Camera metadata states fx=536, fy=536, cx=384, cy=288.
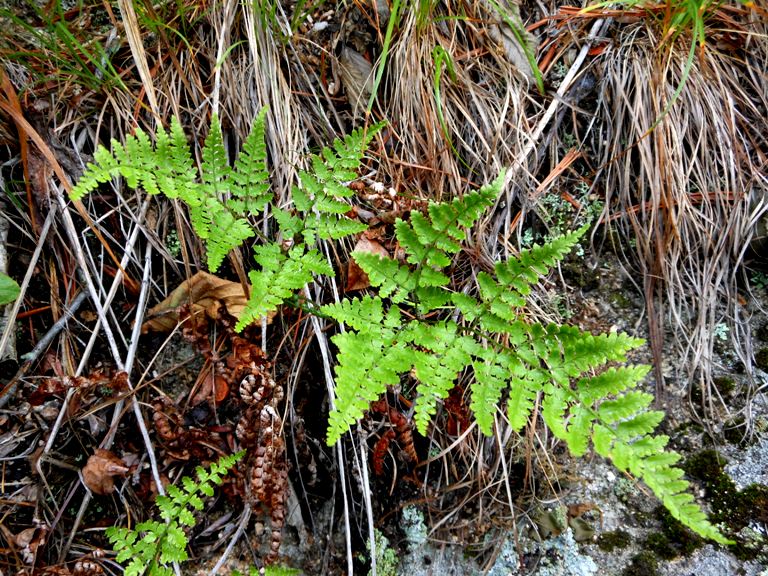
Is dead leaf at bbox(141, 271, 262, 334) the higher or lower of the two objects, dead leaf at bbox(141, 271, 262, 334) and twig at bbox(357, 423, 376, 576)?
the higher

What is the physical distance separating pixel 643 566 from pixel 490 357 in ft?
3.96

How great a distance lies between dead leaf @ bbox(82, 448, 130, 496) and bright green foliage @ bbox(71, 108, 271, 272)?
1036mm

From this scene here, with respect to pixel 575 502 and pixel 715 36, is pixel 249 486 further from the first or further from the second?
pixel 715 36

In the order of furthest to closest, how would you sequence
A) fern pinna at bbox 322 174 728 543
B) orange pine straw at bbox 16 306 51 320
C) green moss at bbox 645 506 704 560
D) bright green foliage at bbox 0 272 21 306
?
orange pine straw at bbox 16 306 51 320
green moss at bbox 645 506 704 560
bright green foliage at bbox 0 272 21 306
fern pinna at bbox 322 174 728 543

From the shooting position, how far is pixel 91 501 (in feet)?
7.86

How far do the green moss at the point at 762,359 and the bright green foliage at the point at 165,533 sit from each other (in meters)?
2.52

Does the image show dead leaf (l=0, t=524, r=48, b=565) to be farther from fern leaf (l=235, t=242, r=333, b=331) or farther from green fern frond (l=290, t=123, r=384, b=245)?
green fern frond (l=290, t=123, r=384, b=245)

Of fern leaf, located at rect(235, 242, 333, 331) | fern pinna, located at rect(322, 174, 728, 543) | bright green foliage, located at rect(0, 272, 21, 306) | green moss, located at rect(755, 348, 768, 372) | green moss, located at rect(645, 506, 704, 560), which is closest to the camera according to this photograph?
fern pinna, located at rect(322, 174, 728, 543)

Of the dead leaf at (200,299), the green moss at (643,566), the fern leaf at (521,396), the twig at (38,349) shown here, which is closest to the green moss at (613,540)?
the green moss at (643,566)

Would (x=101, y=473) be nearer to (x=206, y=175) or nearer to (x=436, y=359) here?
(x=206, y=175)

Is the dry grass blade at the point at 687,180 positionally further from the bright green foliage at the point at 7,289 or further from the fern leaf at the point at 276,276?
the bright green foliage at the point at 7,289

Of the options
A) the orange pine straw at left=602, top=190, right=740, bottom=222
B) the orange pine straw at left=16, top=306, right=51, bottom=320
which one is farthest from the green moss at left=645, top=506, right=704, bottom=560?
the orange pine straw at left=16, top=306, right=51, bottom=320

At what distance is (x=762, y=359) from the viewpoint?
2660 millimetres

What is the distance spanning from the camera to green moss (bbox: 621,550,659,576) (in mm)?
2365
